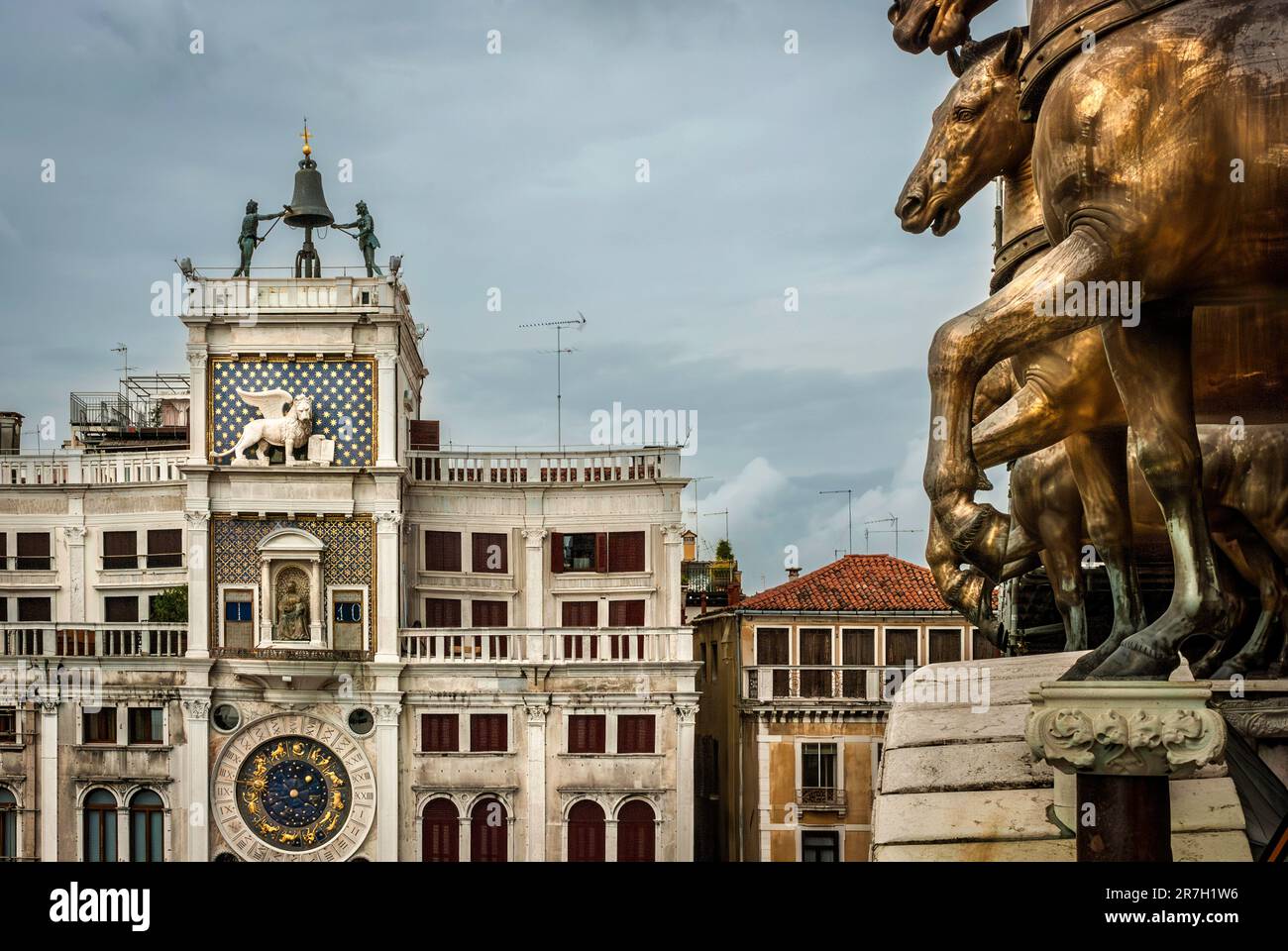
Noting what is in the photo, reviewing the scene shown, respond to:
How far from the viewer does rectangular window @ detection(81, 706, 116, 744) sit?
43.5 metres

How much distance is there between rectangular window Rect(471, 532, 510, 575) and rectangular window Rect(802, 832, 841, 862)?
10.7 meters

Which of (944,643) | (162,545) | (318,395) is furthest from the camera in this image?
(944,643)

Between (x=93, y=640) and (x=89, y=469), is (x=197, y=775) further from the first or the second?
(x=89, y=469)

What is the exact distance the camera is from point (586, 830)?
4375cm

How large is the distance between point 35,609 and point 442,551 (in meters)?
10.8

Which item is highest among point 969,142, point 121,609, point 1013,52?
point 1013,52

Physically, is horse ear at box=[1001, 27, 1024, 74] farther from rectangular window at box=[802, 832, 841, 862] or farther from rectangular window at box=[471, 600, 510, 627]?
rectangular window at box=[471, 600, 510, 627]

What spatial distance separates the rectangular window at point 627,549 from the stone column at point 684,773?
4292mm

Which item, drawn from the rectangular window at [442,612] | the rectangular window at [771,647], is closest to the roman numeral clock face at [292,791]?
the rectangular window at [442,612]

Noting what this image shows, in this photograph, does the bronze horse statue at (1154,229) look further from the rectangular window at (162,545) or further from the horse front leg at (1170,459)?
the rectangular window at (162,545)

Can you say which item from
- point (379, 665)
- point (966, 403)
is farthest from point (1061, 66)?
point (379, 665)

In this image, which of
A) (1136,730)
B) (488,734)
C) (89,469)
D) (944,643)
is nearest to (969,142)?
(1136,730)

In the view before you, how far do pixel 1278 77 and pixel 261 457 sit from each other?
131 ft
